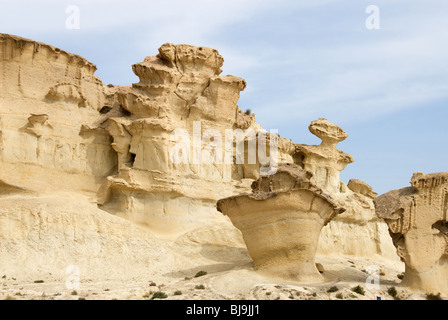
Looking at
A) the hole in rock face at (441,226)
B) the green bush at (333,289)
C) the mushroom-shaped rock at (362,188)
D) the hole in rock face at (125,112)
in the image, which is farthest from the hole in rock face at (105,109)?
the hole in rock face at (441,226)

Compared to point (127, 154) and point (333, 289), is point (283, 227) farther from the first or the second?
point (127, 154)

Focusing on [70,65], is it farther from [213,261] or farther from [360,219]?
[360,219]

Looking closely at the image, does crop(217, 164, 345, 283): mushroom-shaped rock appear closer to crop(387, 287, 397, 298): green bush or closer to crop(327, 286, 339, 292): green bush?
crop(327, 286, 339, 292): green bush

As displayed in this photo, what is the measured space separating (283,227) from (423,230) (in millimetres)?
5241

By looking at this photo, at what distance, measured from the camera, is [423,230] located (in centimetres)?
2317

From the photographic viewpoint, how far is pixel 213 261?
28.4 metres

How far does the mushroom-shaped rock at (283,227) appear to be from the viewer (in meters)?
23.6

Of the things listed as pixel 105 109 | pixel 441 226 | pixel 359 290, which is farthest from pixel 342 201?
pixel 359 290

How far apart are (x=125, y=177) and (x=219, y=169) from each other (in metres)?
5.55

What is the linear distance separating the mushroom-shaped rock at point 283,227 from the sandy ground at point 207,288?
72 cm

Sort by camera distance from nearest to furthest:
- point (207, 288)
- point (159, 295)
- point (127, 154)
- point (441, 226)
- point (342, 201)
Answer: point (159, 295) → point (207, 288) → point (441, 226) → point (127, 154) → point (342, 201)

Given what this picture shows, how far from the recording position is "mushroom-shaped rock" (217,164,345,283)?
23594mm

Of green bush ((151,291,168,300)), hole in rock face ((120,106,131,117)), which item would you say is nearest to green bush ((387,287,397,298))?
green bush ((151,291,168,300))

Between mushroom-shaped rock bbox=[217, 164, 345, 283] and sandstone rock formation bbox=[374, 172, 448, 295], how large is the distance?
106 inches
